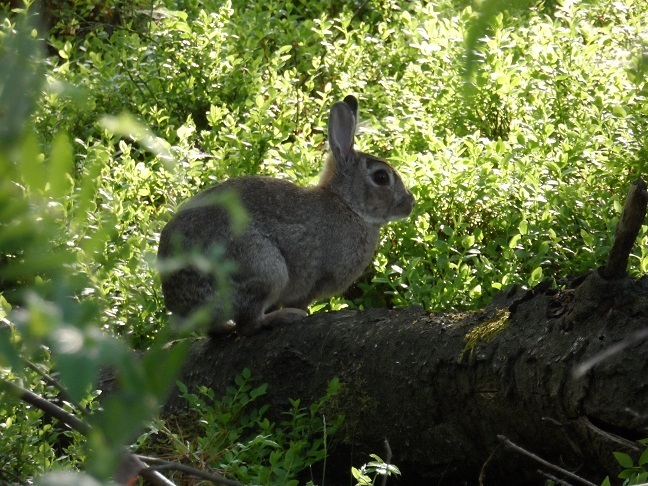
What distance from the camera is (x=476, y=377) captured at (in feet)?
13.4

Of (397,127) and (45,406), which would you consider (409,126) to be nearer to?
(397,127)

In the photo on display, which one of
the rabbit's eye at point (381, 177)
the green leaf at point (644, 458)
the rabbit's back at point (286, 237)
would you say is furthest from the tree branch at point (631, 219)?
the rabbit's eye at point (381, 177)

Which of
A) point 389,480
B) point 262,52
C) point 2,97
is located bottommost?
point 389,480

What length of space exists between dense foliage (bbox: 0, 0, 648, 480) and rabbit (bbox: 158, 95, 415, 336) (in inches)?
7.6

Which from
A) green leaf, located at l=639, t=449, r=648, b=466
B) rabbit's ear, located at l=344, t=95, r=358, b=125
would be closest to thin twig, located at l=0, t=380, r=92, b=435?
green leaf, located at l=639, t=449, r=648, b=466

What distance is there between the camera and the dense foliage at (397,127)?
5918 millimetres

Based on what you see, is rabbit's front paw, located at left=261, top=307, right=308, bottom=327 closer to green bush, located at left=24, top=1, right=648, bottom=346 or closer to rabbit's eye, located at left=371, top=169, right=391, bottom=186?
green bush, located at left=24, top=1, right=648, bottom=346

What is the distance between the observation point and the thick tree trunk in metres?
3.60

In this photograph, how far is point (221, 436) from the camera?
4562 millimetres

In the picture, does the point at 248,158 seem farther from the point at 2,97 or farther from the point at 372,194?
the point at 2,97

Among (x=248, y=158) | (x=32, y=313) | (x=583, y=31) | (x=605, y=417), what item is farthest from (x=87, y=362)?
(x=583, y=31)

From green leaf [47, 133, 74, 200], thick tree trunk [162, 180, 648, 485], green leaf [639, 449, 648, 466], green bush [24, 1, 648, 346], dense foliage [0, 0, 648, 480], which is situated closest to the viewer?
green leaf [47, 133, 74, 200]

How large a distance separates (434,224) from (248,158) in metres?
1.52

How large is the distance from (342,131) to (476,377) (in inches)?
120
